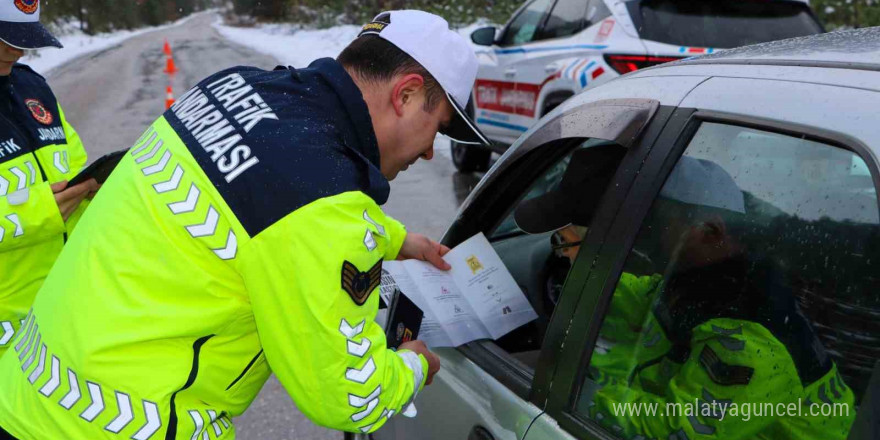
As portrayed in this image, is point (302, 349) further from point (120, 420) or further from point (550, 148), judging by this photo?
point (550, 148)

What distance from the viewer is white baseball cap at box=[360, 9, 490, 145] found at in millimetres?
1402

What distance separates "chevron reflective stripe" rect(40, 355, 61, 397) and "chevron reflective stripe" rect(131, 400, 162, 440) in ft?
0.60

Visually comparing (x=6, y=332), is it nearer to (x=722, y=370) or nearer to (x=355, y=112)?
(x=355, y=112)

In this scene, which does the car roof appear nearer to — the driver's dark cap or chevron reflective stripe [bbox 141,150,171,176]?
the driver's dark cap

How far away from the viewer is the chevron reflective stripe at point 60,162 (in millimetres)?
2156

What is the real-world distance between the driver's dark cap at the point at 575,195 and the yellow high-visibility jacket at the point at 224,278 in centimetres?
66

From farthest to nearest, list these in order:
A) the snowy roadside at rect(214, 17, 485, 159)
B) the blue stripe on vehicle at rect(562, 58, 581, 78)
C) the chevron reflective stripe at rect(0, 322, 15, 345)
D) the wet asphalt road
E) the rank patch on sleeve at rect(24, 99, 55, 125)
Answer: the snowy roadside at rect(214, 17, 485, 159)
the blue stripe on vehicle at rect(562, 58, 581, 78)
the wet asphalt road
the rank patch on sleeve at rect(24, 99, 55, 125)
the chevron reflective stripe at rect(0, 322, 15, 345)

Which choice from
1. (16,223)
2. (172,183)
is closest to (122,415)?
(172,183)

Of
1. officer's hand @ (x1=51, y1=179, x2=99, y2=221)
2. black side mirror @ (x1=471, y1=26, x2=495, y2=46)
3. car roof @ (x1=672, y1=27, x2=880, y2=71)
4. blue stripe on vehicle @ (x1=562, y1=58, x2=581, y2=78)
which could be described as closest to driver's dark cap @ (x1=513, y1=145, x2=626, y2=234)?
car roof @ (x1=672, y1=27, x2=880, y2=71)

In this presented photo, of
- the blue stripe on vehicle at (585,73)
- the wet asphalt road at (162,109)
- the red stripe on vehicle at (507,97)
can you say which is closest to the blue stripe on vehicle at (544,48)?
the blue stripe on vehicle at (585,73)

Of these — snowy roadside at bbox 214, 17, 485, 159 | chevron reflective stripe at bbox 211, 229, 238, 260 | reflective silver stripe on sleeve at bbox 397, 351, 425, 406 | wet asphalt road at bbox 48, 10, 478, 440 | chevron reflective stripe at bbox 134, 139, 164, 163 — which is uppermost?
chevron reflective stripe at bbox 134, 139, 164, 163

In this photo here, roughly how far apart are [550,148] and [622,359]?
69cm

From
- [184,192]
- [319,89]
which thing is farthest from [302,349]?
[319,89]

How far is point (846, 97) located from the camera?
3.39 ft
